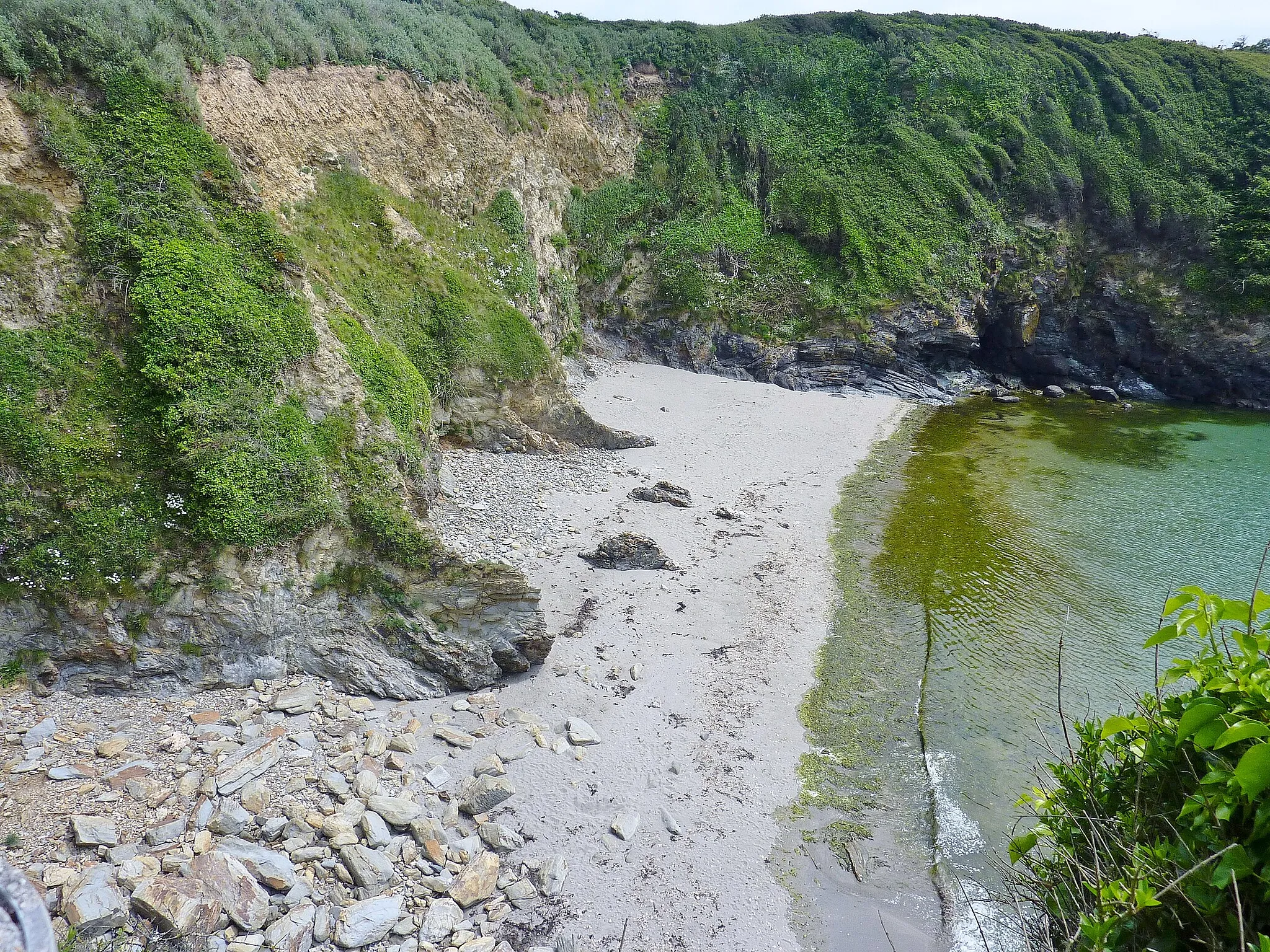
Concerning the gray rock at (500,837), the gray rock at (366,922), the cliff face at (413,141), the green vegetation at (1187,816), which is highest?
the cliff face at (413,141)

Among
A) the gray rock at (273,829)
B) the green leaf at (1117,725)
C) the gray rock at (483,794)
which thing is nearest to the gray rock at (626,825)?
the gray rock at (483,794)

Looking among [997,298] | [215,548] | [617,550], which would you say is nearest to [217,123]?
[215,548]

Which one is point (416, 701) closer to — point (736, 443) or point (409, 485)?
point (409, 485)

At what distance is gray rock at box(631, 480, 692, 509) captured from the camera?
19406 mm

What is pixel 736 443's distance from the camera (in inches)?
1013

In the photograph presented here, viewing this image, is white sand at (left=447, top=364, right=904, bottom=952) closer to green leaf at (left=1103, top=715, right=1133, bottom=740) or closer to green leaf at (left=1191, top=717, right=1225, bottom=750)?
green leaf at (left=1103, top=715, right=1133, bottom=740)

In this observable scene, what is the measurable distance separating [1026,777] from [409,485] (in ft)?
41.3

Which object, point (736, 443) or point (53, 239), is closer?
point (53, 239)

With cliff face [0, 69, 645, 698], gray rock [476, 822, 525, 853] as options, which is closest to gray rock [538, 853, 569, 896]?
gray rock [476, 822, 525, 853]

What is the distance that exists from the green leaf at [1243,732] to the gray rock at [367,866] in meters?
8.61

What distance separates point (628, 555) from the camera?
15812mm

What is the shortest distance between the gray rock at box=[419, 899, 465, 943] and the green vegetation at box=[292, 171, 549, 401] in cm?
938

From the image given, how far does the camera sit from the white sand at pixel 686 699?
27.9 feet

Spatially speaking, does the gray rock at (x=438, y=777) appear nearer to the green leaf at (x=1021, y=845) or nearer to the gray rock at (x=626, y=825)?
the gray rock at (x=626, y=825)
